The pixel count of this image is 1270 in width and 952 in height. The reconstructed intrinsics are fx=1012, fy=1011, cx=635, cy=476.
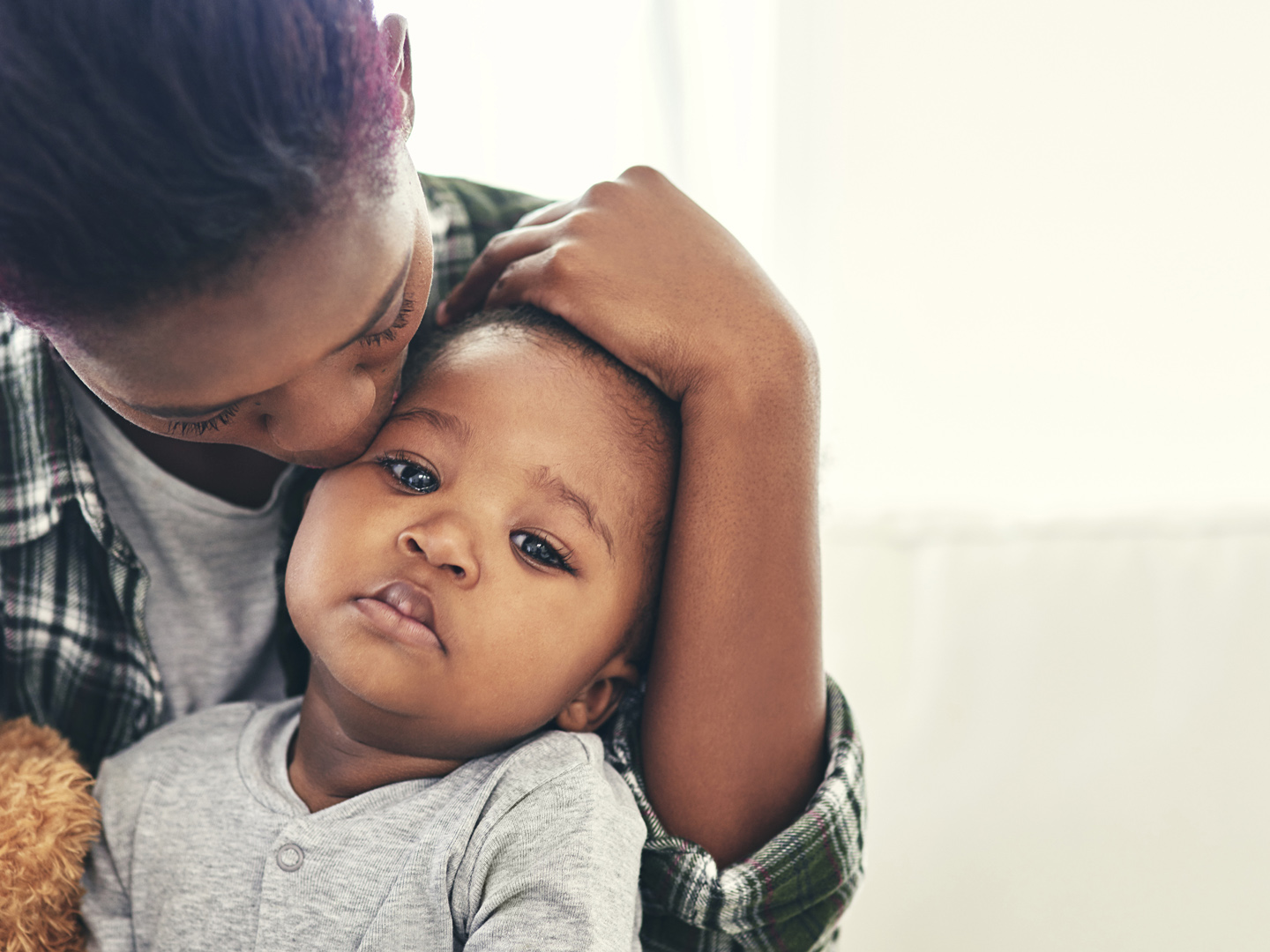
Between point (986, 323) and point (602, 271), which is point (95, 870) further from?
point (986, 323)

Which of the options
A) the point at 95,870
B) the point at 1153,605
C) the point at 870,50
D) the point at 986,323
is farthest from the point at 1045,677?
the point at 95,870

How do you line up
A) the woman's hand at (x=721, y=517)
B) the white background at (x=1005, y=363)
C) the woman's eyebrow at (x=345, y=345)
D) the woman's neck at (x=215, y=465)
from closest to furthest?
the woman's eyebrow at (x=345, y=345) → the woman's hand at (x=721, y=517) → the woman's neck at (x=215, y=465) → the white background at (x=1005, y=363)

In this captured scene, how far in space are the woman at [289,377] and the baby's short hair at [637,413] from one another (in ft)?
0.08

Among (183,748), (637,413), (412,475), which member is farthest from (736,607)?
A: (183,748)

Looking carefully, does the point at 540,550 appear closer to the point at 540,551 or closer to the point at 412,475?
the point at 540,551

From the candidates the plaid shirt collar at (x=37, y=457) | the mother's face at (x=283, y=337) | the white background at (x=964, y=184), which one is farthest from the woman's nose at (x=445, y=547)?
the white background at (x=964, y=184)

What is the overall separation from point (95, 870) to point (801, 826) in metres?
0.61

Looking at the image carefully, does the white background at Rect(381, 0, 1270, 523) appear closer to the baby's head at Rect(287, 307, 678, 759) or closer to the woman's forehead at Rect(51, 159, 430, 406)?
the baby's head at Rect(287, 307, 678, 759)

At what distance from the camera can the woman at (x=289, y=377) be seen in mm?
496

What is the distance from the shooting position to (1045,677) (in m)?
Answer: 1.23

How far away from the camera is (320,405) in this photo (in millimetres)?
659

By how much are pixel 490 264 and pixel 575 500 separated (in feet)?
0.87

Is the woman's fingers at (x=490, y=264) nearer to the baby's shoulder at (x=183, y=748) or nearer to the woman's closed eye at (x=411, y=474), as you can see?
the woman's closed eye at (x=411, y=474)

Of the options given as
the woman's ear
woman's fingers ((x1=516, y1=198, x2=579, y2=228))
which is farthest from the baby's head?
the woman's ear
